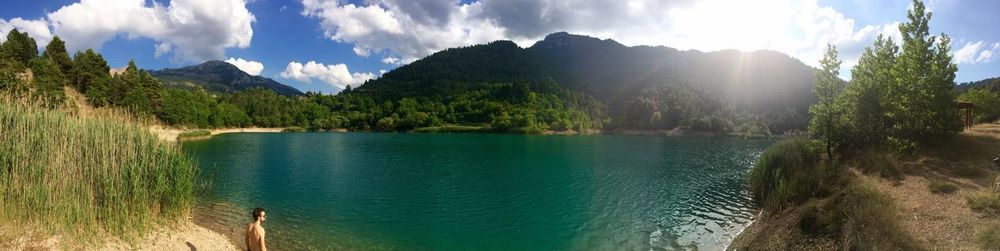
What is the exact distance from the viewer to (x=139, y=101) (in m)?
105

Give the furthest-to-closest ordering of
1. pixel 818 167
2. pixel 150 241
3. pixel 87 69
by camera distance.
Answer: pixel 87 69 < pixel 818 167 < pixel 150 241

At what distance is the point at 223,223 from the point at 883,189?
31.3 metres

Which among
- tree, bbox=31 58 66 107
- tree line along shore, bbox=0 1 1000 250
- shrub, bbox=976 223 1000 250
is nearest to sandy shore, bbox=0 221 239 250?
tree line along shore, bbox=0 1 1000 250

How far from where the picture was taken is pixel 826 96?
29.4 m

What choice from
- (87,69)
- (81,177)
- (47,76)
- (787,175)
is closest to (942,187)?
(787,175)

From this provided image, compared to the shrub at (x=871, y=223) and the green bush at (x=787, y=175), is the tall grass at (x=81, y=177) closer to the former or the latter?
the shrub at (x=871, y=223)

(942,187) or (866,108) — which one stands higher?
(866,108)

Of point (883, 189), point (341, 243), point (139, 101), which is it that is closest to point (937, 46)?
point (883, 189)

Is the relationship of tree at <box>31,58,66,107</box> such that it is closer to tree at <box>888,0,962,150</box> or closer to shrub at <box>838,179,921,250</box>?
shrub at <box>838,179,921,250</box>

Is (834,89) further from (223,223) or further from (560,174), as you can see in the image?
(223,223)

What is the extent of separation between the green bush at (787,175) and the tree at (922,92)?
469 cm

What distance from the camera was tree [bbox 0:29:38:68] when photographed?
84931 mm

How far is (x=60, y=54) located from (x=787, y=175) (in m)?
137

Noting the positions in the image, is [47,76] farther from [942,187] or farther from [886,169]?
[942,187]
